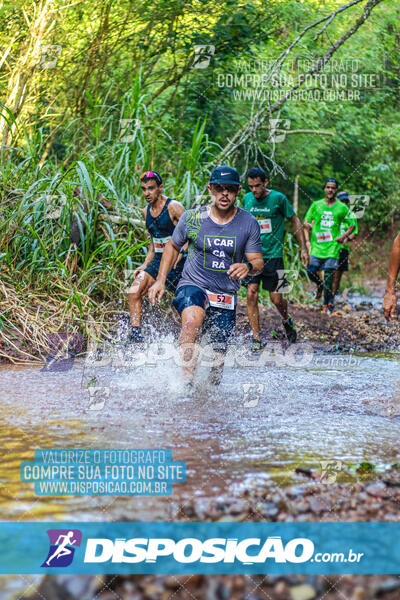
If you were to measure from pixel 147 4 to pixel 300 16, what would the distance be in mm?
3635

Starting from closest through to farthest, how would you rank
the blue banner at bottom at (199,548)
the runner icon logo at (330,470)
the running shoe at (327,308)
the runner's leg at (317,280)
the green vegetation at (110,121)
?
the blue banner at bottom at (199,548)
the runner icon logo at (330,470)
the green vegetation at (110,121)
the running shoe at (327,308)
the runner's leg at (317,280)

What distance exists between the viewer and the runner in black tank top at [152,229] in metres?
7.31

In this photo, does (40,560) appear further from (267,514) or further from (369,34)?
(369,34)

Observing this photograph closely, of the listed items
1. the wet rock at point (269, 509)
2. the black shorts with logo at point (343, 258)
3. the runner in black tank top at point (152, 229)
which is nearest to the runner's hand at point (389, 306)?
the wet rock at point (269, 509)

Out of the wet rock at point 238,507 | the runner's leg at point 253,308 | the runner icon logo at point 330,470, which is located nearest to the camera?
the wet rock at point 238,507

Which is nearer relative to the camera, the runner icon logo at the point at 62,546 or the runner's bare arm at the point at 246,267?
the runner icon logo at the point at 62,546

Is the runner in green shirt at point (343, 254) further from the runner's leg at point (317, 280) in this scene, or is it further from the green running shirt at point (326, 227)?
the runner's leg at point (317, 280)

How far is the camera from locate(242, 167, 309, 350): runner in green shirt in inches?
323

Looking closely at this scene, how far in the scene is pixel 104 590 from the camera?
8.23ft

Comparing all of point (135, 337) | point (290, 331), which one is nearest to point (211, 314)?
point (135, 337)

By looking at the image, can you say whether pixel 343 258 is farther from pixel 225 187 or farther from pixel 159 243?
pixel 225 187

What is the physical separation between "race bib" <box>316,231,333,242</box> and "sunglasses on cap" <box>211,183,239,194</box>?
6810 mm

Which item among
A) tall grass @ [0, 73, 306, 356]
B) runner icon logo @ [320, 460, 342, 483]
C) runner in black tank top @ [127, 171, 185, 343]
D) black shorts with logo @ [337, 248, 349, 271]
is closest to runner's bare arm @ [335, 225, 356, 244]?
black shorts with logo @ [337, 248, 349, 271]

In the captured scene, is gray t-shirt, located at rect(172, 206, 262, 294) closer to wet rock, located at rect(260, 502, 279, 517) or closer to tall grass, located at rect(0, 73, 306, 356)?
tall grass, located at rect(0, 73, 306, 356)
